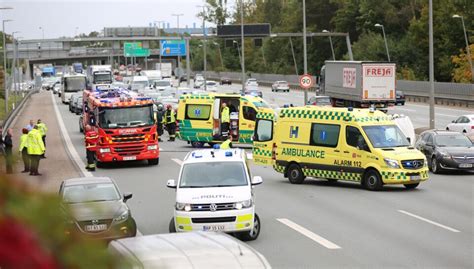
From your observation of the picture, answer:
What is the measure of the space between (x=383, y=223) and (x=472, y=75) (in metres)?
61.9

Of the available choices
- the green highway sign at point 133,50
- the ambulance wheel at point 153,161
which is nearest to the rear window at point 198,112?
the ambulance wheel at point 153,161

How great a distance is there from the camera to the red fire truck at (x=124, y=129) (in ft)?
103

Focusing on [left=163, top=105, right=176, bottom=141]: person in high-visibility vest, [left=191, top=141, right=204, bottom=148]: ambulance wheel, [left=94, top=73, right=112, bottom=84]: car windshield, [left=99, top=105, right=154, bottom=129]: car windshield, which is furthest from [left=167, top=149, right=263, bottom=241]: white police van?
[left=94, top=73, right=112, bottom=84]: car windshield

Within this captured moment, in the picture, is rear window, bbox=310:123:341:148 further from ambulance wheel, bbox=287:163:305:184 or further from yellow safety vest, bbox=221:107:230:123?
yellow safety vest, bbox=221:107:230:123

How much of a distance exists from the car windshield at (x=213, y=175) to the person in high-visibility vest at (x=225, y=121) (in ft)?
68.2

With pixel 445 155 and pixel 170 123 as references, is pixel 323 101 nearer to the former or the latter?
pixel 170 123

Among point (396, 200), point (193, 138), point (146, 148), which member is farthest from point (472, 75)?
point (396, 200)

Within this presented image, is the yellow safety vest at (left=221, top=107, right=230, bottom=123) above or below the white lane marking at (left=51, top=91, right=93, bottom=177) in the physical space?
above

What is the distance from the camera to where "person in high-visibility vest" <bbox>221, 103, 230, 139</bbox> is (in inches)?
1492

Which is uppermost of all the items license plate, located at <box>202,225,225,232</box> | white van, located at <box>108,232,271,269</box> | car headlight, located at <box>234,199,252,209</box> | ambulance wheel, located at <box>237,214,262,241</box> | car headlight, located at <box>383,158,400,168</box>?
white van, located at <box>108,232,271,269</box>

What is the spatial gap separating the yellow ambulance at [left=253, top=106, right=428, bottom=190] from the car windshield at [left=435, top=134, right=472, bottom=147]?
14.1 ft

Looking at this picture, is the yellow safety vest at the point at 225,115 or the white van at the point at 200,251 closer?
the white van at the point at 200,251

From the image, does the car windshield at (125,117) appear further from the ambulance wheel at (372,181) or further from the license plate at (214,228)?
the license plate at (214,228)

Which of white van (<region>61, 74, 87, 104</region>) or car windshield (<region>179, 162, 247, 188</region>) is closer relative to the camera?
car windshield (<region>179, 162, 247, 188</region>)
